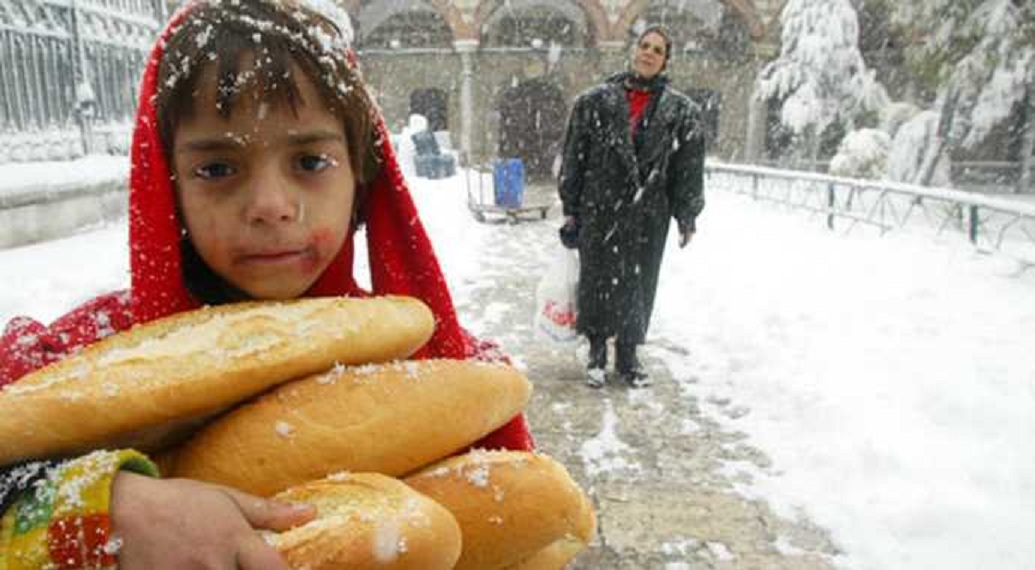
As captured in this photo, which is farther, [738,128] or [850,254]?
[738,128]

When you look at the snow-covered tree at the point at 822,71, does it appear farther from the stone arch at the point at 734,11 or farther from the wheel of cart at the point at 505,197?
the wheel of cart at the point at 505,197

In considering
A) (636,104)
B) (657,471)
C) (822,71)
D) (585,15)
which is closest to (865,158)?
(822,71)

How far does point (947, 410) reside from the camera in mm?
4242

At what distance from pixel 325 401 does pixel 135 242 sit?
510 millimetres

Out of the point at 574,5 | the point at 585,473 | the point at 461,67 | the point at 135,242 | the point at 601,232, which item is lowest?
the point at 585,473

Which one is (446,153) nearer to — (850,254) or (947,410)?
(850,254)

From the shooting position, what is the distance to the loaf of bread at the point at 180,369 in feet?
2.48

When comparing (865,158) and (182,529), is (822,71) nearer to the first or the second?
(865,158)

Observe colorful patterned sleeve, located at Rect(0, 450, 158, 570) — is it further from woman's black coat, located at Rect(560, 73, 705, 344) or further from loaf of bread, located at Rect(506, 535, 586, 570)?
woman's black coat, located at Rect(560, 73, 705, 344)

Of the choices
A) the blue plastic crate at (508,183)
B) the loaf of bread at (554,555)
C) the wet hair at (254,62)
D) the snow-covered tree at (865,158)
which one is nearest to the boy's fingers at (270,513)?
the loaf of bread at (554,555)

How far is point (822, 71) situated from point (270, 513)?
2407cm

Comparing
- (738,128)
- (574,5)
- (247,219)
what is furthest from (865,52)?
(247,219)

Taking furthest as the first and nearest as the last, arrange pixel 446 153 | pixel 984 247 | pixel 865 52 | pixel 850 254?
1. pixel 865 52
2. pixel 446 153
3. pixel 850 254
4. pixel 984 247

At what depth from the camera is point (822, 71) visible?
21.8m
